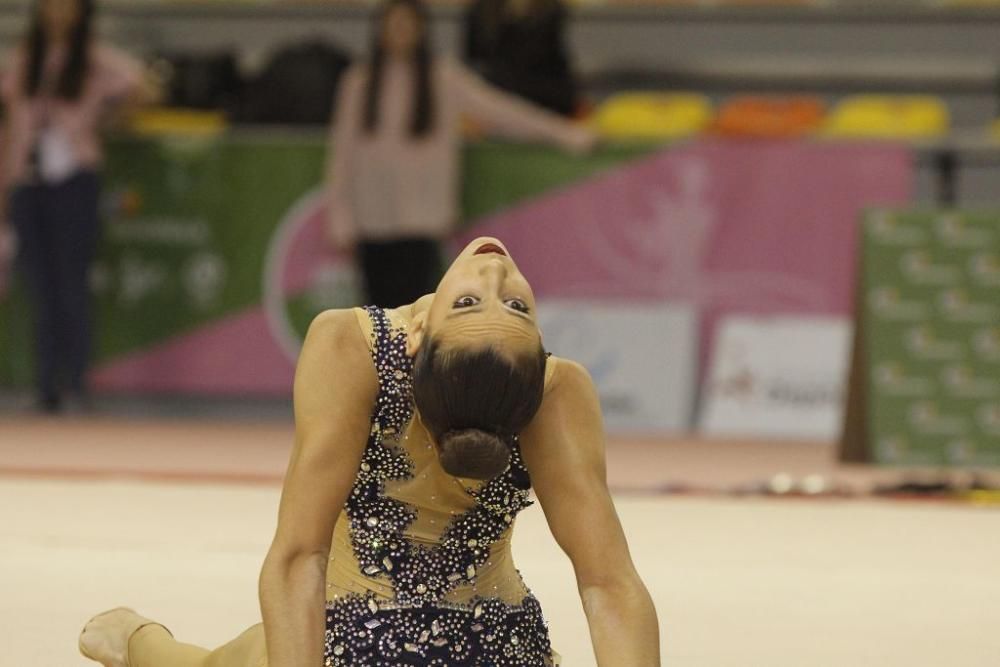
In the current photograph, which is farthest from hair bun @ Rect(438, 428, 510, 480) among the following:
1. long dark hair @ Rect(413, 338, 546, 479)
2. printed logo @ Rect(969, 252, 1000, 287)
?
printed logo @ Rect(969, 252, 1000, 287)

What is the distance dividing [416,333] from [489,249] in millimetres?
162

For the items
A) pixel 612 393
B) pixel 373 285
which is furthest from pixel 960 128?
pixel 373 285

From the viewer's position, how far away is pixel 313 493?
2445mm

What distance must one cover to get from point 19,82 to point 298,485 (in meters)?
6.78

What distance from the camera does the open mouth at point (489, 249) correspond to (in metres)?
2.47

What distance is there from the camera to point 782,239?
8703mm

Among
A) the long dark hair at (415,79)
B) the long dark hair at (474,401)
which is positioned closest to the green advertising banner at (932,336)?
the long dark hair at (415,79)

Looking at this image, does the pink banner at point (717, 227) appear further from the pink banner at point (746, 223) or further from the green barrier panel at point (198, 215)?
the green barrier panel at point (198, 215)

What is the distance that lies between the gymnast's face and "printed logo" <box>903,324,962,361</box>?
5.11 meters

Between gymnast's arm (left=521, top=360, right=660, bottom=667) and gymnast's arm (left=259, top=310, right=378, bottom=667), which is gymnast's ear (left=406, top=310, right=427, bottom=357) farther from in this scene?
gymnast's arm (left=521, top=360, right=660, bottom=667)

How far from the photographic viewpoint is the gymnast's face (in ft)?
7.54

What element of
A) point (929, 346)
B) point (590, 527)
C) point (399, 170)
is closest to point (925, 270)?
point (929, 346)

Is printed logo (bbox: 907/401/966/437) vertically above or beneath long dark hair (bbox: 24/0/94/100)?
beneath

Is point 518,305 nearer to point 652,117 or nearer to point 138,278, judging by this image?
point 138,278
